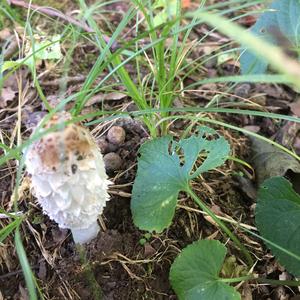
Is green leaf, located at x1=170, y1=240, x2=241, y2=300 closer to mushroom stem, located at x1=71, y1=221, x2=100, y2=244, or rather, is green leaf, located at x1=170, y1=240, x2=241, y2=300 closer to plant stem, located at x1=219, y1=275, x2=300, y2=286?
plant stem, located at x1=219, y1=275, x2=300, y2=286

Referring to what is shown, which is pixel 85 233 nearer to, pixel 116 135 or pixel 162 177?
pixel 162 177

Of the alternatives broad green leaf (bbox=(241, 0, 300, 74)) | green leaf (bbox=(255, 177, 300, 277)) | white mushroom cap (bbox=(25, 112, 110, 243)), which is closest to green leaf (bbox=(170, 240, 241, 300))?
green leaf (bbox=(255, 177, 300, 277))

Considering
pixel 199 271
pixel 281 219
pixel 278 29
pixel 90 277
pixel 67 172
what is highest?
pixel 278 29

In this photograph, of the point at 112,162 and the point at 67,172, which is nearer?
the point at 67,172

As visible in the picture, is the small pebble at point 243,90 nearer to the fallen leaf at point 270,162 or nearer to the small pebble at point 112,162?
the fallen leaf at point 270,162

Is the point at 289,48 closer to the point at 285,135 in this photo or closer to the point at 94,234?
the point at 285,135

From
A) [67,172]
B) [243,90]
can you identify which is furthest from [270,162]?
[67,172]
